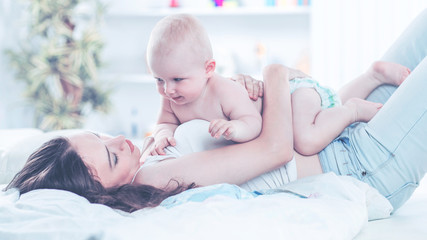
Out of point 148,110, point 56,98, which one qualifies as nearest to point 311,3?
point 148,110

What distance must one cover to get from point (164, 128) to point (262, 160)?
40 centimetres

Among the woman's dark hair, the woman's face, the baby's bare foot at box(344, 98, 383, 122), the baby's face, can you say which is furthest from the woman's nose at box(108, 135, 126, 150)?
the baby's bare foot at box(344, 98, 383, 122)

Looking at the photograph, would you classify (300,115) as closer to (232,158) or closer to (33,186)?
(232,158)

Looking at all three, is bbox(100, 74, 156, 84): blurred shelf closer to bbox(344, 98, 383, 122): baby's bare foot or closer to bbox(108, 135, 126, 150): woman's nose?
bbox(344, 98, 383, 122): baby's bare foot

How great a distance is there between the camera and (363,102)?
1576mm

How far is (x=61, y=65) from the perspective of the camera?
12.2ft

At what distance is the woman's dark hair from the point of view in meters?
1.12

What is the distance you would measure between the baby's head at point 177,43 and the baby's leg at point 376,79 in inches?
26.1

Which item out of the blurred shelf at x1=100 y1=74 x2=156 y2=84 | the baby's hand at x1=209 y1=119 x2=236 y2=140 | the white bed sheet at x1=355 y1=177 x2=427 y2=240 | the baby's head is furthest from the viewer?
the blurred shelf at x1=100 y1=74 x2=156 y2=84

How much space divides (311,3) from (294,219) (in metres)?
3.32

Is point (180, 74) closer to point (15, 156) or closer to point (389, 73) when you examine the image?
point (15, 156)

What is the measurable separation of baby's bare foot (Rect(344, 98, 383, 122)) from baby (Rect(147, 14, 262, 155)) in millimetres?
351

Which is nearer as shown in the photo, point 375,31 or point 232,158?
point 232,158

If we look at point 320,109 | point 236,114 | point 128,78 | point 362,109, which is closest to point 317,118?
point 320,109
